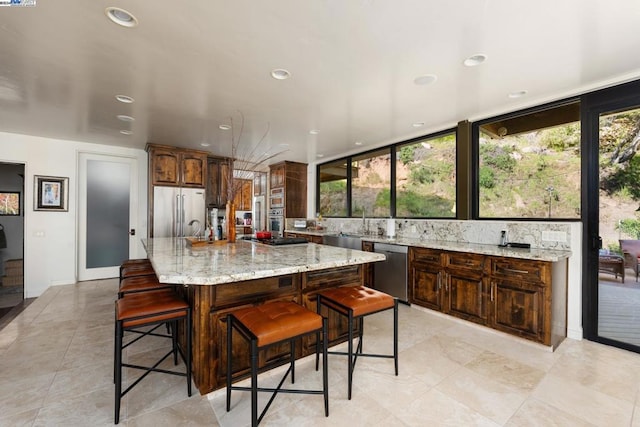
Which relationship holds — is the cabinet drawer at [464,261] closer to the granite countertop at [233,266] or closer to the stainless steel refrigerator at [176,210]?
the granite countertop at [233,266]

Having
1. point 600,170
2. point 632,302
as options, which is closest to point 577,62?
point 600,170

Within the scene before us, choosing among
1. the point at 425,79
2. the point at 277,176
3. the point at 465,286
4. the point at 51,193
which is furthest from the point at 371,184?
the point at 51,193

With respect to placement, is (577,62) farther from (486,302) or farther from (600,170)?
(486,302)

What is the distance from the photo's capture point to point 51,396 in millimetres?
1889

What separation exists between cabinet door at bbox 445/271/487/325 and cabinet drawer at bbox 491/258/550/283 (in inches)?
8.5

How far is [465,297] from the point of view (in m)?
3.18

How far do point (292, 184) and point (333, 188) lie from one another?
1.04m

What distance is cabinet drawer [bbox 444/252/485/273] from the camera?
3037 millimetres

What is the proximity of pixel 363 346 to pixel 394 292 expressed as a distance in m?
1.49

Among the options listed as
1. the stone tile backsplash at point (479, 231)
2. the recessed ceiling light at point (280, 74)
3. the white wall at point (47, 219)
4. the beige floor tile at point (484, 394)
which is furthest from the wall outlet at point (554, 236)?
the white wall at point (47, 219)

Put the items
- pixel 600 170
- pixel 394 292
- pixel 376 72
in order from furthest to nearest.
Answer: pixel 394 292 < pixel 600 170 < pixel 376 72

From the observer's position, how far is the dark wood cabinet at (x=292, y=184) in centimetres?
663

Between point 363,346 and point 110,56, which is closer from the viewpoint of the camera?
point 110,56

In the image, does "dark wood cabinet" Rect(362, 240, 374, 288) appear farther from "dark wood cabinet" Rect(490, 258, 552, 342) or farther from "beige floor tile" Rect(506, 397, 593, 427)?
"beige floor tile" Rect(506, 397, 593, 427)
